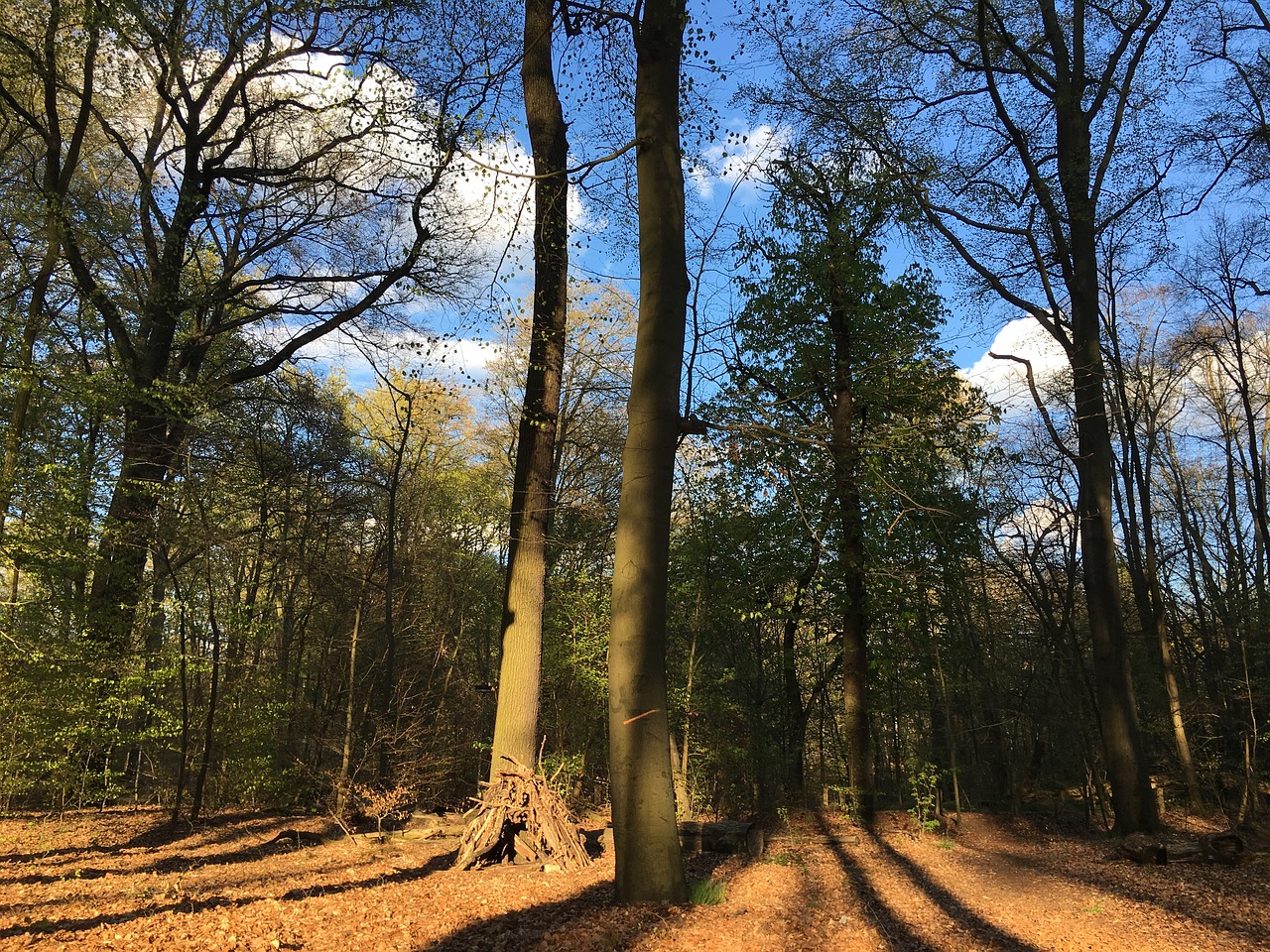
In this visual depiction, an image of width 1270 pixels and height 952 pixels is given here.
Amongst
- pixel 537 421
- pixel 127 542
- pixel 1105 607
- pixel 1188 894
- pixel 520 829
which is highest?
pixel 537 421

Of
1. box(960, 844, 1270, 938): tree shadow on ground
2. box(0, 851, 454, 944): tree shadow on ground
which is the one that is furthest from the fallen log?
box(960, 844, 1270, 938): tree shadow on ground

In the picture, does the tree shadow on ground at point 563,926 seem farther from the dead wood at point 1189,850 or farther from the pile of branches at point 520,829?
the dead wood at point 1189,850

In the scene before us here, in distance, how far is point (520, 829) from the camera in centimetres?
724

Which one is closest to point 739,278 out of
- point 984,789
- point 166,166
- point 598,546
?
point 598,546

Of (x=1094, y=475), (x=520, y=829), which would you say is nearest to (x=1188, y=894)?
(x=1094, y=475)

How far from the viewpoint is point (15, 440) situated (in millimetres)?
8492

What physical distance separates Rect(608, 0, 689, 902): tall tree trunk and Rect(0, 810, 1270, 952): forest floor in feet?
1.62

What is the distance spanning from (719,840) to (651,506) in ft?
16.9

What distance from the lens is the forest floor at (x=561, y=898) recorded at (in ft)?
15.3

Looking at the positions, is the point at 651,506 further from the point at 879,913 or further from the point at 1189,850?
the point at 1189,850

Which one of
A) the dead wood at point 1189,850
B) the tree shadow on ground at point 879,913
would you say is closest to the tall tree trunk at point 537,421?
the tree shadow on ground at point 879,913

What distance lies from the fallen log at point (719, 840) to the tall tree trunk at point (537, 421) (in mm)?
2322

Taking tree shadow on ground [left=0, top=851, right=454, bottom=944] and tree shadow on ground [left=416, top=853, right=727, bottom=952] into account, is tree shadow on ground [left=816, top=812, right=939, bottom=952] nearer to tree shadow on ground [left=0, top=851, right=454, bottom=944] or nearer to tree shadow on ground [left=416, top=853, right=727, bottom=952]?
tree shadow on ground [left=416, top=853, right=727, bottom=952]

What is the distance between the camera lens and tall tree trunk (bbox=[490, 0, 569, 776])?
781 cm
